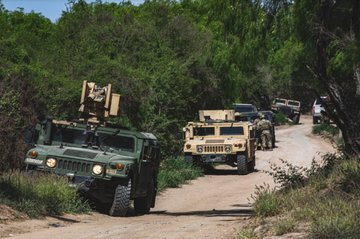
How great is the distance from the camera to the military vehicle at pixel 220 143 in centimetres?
2511

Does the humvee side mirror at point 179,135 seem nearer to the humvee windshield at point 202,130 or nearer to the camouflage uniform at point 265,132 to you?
the humvee windshield at point 202,130

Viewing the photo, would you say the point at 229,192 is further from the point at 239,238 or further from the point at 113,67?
the point at 239,238

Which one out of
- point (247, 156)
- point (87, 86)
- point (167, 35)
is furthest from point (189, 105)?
point (87, 86)

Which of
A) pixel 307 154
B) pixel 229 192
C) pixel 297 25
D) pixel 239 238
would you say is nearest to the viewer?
pixel 239 238

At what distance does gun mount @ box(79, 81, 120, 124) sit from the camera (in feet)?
49.8

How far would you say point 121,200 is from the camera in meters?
13.4

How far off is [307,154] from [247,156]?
8.61 m

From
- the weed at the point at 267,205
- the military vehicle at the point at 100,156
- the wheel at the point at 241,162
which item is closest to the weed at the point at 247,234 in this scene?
the weed at the point at 267,205

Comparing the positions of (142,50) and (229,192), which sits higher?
(142,50)

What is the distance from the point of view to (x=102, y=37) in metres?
28.0

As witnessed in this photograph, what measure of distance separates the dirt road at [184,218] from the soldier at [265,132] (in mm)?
3766

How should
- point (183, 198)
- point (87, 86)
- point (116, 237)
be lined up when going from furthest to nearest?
1. point (183, 198)
2. point (87, 86)
3. point (116, 237)

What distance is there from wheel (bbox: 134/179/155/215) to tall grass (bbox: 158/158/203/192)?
4.98 m

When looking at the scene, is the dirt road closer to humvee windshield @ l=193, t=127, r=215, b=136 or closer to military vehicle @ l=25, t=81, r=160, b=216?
military vehicle @ l=25, t=81, r=160, b=216
